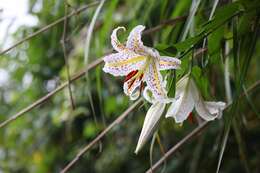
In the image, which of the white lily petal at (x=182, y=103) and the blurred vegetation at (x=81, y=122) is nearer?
the white lily petal at (x=182, y=103)

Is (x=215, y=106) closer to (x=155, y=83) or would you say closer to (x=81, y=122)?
(x=155, y=83)

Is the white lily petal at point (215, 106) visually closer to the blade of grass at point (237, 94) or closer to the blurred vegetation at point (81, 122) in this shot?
the blade of grass at point (237, 94)

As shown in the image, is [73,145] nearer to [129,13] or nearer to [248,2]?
[129,13]

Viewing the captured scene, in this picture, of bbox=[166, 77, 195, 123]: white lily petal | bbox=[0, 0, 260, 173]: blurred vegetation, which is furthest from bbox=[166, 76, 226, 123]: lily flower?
bbox=[0, 0, 260, 173]: blurred vegetation

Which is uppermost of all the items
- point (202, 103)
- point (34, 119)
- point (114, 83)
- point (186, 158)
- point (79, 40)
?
point (202, 103)

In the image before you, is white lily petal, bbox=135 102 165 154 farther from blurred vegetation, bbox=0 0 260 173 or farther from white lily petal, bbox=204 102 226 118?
blurred vegetation, bbox=0 0 260 173

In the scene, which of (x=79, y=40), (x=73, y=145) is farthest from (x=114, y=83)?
(x=73, y=145)

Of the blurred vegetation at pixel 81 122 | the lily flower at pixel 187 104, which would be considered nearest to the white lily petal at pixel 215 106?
the lily flower at pixel 187 104

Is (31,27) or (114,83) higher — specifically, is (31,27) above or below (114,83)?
above
